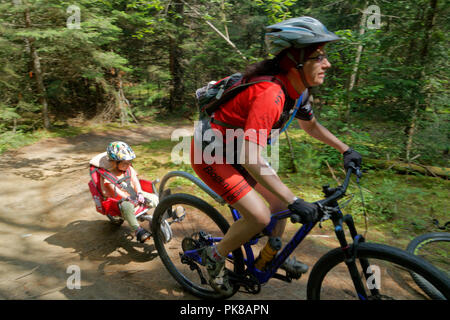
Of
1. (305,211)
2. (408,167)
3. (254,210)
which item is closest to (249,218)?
(254,210)

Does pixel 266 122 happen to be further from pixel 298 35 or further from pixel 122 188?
pixel 122 188

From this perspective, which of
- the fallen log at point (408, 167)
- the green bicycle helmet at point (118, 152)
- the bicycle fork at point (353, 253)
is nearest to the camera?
the bicycle fork at point (353, 253)

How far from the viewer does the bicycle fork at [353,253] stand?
1.91 metres

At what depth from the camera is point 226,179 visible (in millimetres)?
2303

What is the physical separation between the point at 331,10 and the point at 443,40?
911 cm

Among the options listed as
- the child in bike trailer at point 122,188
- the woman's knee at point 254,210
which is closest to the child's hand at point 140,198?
the child in bike trailer at point 122,188

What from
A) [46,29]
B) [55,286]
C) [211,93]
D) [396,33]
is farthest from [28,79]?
[396,33]

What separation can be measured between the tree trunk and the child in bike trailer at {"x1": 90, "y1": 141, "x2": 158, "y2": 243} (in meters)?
11.7

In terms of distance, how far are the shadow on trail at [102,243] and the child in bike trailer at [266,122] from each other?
1.63 metres

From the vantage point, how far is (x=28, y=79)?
12.1m

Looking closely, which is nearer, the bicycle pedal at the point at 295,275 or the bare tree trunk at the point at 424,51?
the bicycle pedal at the point at 295,275

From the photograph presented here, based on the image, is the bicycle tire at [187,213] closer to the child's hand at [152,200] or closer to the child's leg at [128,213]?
the child's leg at [128,213]

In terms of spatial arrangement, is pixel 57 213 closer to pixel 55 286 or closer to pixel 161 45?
pixel 55 286

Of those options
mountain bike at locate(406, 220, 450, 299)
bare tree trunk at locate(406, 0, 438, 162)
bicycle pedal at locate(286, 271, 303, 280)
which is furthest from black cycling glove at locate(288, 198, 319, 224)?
bare tree trunk at locate(406, 0, 438, 162)
